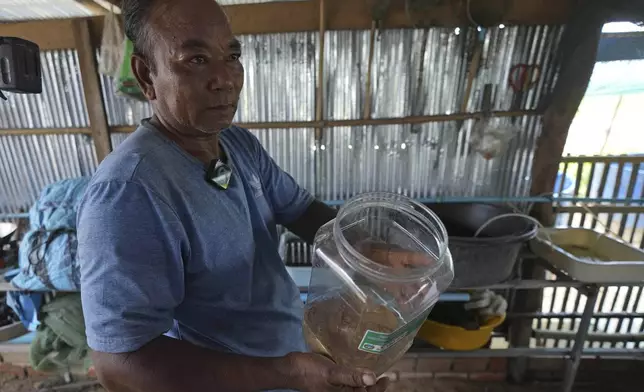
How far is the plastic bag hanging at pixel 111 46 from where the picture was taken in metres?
1.89

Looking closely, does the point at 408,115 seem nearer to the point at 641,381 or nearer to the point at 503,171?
the point at 503,171

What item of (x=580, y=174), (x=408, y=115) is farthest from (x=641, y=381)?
(x=408, y=115)

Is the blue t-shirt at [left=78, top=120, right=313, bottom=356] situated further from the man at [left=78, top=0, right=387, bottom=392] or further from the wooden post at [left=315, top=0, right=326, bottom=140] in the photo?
the wooden post at [left=315, top=0, right=326, bottom=140]

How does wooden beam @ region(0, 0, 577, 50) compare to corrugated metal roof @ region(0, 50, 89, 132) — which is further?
corrugated metal roof @ region(0, 50, 89, 132)

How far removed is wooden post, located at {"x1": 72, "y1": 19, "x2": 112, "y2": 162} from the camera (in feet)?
6.50

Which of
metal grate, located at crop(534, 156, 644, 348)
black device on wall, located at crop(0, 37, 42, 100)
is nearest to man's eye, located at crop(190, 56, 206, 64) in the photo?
black device on wall, located at crop(0, 37, 42, 100)

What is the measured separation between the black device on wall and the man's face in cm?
72

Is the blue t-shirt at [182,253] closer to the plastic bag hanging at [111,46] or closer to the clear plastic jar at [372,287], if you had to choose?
the clear plastic jar at [372,287]

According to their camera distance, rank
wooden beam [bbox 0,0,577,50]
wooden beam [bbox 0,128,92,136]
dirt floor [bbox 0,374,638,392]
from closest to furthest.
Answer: wooden beam [bbox 0,0,577,50] < wooden beam [bbox 0,128,92,136] < dirt floor [bbox 0,374,638,392]

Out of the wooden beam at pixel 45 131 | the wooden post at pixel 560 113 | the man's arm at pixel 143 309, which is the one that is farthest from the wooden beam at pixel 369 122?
the man's arm at pixel 143 309

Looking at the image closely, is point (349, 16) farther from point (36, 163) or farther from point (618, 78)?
point (36, 163)

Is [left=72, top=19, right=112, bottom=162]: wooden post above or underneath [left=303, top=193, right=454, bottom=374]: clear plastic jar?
above

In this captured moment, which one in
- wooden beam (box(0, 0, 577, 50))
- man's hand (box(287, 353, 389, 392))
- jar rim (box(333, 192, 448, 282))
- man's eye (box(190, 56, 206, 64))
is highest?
wooden beam (box(0, 0, 577, 50))

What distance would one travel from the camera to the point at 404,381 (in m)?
2.57
